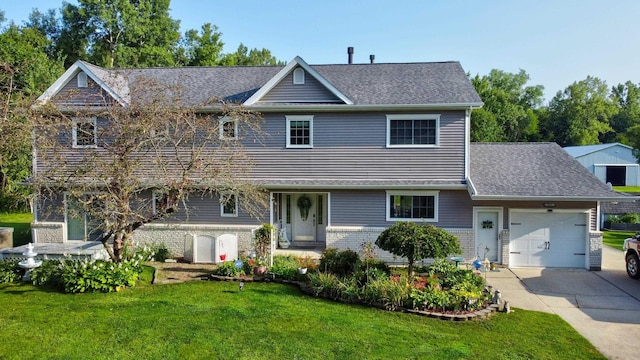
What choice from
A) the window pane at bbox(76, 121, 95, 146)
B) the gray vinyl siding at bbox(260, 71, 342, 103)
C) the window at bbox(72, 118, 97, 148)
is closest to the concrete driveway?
the gray vinyl siding at bbox(260, 71, 342, 103)

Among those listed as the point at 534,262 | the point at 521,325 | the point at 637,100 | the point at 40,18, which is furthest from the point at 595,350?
the point at 637,100

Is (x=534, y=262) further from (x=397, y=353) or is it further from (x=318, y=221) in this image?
(x=397, y=353)

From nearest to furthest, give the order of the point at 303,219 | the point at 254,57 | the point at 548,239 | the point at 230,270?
the point at 230,270, the point at 548,239, the point at 303,219, the point at 254,57

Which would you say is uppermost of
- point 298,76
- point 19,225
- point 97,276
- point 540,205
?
point 298,76

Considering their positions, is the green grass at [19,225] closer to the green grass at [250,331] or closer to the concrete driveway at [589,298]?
the green grass at [250,331]

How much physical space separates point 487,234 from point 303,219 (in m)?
7.17

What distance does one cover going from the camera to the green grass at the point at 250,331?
7062 mm

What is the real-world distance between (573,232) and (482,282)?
5.90 m

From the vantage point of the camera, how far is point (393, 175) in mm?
14680

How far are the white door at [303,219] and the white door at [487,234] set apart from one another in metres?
6.42

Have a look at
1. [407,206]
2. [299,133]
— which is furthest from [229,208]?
[407,206]

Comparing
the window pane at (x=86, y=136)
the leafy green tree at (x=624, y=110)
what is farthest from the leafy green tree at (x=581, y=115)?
the window pane at (x=86, y=136)

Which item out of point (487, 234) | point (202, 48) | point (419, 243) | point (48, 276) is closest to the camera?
point (419, 243)

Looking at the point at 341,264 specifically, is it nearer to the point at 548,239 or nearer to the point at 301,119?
the point at 301,119
